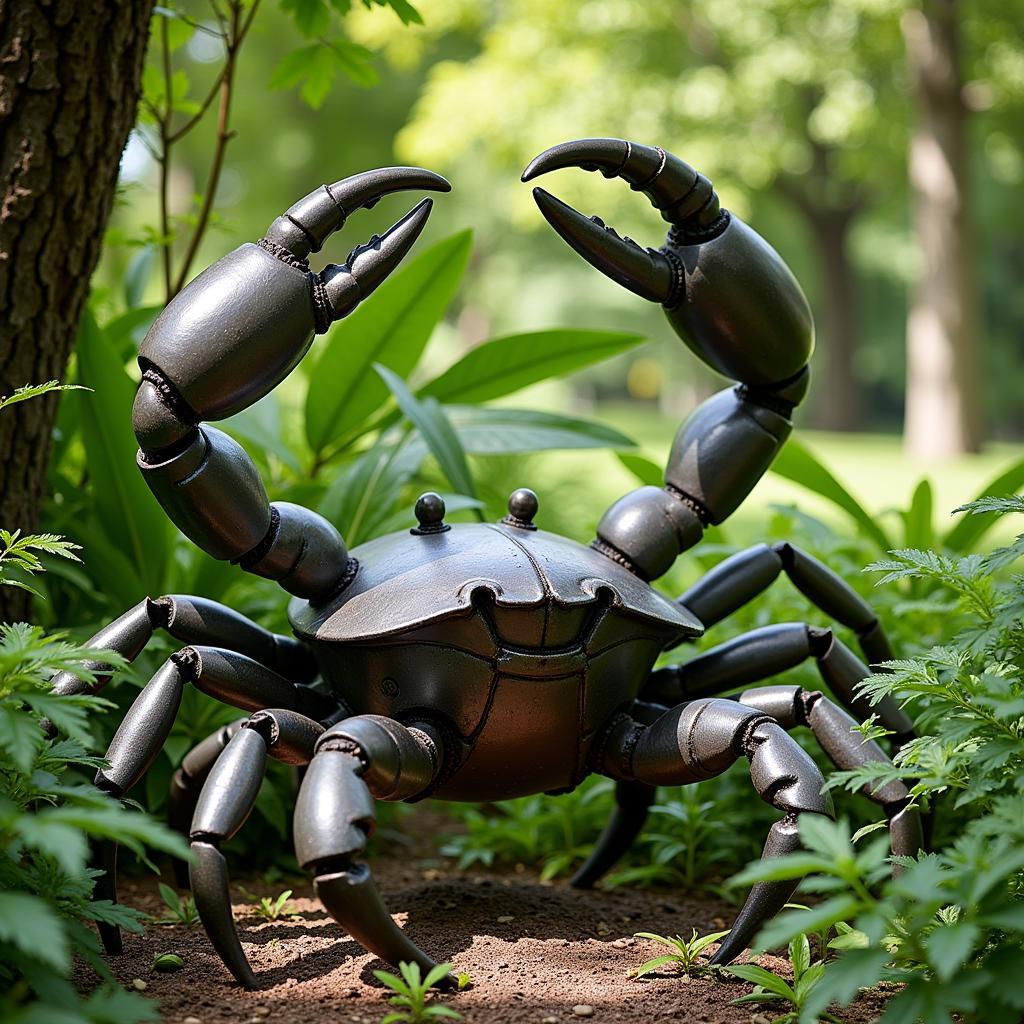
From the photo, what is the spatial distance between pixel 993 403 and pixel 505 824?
23.1 meters

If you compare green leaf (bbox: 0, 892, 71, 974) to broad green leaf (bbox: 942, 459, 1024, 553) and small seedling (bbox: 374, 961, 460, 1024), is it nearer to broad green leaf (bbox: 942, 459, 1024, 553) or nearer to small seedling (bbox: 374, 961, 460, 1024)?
small seedling (bbox: 374, 961, 460, 1024)

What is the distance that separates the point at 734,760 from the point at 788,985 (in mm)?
349

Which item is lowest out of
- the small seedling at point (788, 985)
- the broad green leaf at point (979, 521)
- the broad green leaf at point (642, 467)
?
the small seedling at point (788, 985)

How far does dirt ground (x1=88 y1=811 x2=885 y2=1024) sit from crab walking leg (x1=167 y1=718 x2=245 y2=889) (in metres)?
0.09

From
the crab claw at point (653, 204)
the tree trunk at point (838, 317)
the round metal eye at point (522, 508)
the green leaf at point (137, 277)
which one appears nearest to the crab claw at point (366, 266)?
the crab claw at point (653, 204)

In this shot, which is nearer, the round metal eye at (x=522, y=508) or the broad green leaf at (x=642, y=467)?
the round metal eye at (x=522, y=508)

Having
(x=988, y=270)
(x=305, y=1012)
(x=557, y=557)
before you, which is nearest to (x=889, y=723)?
(x=557, y=557)

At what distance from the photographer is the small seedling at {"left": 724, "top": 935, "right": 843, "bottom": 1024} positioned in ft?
5.69

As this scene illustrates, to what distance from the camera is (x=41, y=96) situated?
250 cm

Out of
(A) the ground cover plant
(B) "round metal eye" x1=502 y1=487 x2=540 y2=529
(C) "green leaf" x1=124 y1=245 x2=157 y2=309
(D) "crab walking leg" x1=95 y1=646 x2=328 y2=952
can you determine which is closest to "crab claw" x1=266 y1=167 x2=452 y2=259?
(A) the ground cover plant

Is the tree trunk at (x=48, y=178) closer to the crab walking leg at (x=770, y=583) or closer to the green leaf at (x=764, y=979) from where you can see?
the crab walking leg at (x=770, y=583)

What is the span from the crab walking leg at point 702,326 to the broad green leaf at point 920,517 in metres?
1.32

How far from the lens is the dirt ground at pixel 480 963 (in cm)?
174

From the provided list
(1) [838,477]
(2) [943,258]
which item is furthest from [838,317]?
(1) [838,477]
